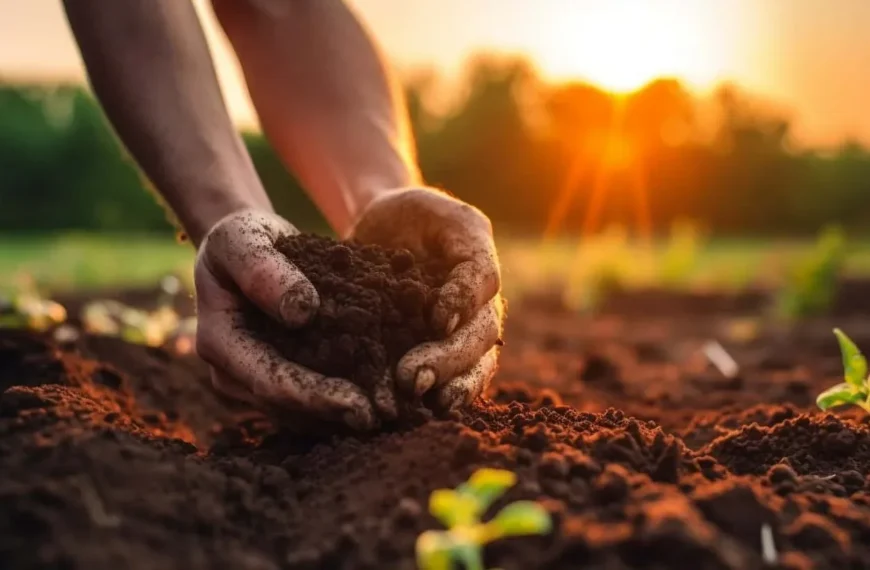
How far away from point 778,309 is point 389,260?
551cm

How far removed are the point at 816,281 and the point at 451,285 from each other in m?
5.36

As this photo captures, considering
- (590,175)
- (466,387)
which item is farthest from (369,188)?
(590,175)

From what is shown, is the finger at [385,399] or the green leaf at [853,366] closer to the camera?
the finger at [385,399]

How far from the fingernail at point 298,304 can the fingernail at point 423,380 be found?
273 mm

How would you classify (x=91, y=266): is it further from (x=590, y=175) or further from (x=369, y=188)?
(x=590, y=175)

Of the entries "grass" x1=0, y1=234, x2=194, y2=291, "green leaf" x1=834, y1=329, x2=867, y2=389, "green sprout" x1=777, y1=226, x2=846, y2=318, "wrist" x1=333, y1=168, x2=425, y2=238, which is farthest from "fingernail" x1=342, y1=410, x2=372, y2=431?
"grass" x1=0, y1=234, x2=194, y2=291

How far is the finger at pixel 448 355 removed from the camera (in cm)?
183

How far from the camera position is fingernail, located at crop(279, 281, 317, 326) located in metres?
1.84

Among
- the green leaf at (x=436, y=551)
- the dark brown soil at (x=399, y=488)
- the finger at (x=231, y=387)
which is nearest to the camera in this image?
the green leaf at (x=436, y=551)

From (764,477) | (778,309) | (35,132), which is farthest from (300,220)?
(764,477)

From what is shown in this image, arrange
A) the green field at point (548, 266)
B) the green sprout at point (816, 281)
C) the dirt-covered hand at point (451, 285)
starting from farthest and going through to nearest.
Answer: the green field at point (548, 266), the green sprout at point (816, 281), the dirt-covered hand at point (451, 285)

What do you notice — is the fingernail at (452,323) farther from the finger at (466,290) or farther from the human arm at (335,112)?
the human arm at (335,112)

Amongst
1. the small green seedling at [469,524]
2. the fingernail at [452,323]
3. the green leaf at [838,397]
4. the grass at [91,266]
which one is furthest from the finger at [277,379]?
the grass at [91,266]

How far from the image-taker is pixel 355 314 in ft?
6.18
